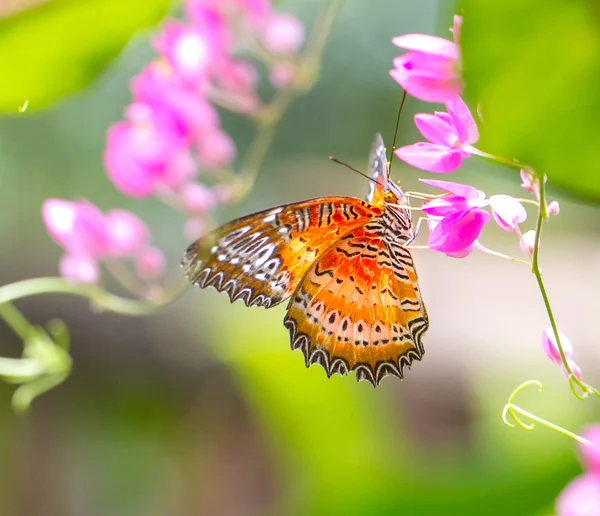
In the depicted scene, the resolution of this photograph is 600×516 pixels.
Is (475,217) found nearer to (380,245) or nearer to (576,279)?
(380,245)

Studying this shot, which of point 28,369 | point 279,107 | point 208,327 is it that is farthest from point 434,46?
point 208,327

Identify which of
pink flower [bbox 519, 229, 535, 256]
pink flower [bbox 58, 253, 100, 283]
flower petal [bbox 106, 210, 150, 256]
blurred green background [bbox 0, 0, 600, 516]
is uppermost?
pink flower [bbox 519, 229, 535, 256]

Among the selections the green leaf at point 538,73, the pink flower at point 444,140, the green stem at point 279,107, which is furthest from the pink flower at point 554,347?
the green stem at point 279,107

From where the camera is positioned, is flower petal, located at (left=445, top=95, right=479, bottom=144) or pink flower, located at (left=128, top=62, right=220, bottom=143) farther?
pink flower, located at (left=128, top=62, right=220, bottom=143)

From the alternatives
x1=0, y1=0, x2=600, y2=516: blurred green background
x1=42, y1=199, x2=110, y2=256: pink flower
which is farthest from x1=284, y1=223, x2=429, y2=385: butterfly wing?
x1=0, y1=0, x2=600, y2=516: blurred green background

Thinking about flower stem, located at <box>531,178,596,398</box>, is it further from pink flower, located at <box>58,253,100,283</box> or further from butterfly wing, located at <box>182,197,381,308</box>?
pink flower, located at <box>58,253,100,283</box>

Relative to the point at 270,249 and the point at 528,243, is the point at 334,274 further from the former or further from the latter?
the point at 528,243
